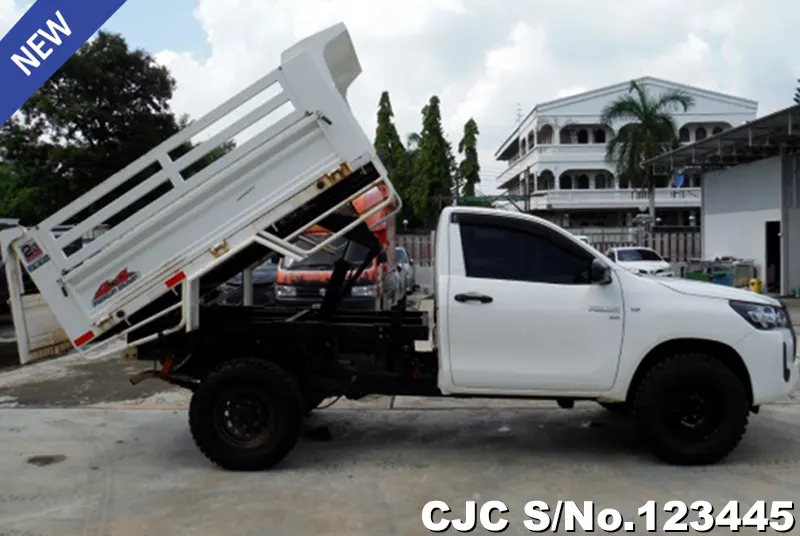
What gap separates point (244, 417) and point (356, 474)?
39.2 inches

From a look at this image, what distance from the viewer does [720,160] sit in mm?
25078

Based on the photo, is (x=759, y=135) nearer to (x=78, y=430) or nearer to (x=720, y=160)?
(x=720, y=160)

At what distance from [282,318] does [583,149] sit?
46009 millimetres

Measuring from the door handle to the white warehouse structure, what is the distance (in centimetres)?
1551

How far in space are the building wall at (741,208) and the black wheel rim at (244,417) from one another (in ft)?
68.6

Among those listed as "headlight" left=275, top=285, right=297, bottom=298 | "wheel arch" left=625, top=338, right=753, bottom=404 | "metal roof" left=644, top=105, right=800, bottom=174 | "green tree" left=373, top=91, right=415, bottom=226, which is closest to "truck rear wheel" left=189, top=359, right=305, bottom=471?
"wheel arch" left=625, top=338, right=753, bottom=404

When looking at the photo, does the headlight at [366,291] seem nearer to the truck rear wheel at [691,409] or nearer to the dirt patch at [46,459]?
the dirt patch at [46,459]

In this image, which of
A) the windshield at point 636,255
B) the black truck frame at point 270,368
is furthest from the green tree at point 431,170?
the black truck frame at point 270,368

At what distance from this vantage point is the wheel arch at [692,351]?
5941mm

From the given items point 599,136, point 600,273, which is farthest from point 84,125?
point 599,136

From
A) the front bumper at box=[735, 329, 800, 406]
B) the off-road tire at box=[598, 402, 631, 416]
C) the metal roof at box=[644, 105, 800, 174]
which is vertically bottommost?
the off-road tire at box=[598, 402, 631, 416]

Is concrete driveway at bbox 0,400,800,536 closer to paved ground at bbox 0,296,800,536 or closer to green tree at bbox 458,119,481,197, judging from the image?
paved ground at bbox 0,296,800,536

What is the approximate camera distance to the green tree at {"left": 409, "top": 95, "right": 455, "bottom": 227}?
1810 inches

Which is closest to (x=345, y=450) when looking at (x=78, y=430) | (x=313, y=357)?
(x=313, y=357)
